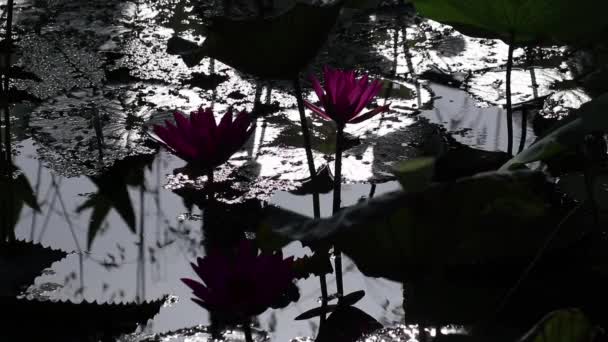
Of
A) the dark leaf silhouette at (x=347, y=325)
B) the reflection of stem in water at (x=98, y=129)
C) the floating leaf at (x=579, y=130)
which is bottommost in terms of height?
the dark leaf silhouette at (x=347, y=325)

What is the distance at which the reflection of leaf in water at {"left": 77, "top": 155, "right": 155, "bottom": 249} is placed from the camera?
1682mm

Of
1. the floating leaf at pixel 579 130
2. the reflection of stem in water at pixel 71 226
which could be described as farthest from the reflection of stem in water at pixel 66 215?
the floating leaf at pixel 579 130

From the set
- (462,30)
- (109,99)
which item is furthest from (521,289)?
(109,99)

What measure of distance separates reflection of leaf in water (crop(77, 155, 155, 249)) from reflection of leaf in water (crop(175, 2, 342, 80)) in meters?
0.44

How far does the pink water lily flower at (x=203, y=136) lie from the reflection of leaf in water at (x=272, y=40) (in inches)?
4.1

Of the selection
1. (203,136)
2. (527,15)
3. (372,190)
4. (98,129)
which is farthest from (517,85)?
(203,136)

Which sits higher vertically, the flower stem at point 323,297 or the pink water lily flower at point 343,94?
the pink water lily flower at point 343,94

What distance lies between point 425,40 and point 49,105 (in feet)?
4.25

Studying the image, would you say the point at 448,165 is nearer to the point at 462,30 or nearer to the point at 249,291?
the point at 462,30

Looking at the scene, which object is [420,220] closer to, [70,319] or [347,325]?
[347,325]

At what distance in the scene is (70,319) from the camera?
1294 mm

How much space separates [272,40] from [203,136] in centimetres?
19

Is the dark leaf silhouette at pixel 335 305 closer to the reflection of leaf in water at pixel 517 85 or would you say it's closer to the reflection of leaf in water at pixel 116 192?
the reflection of leaf in water at pixel 116 192

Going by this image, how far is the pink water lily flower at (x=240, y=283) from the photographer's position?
98 cm
